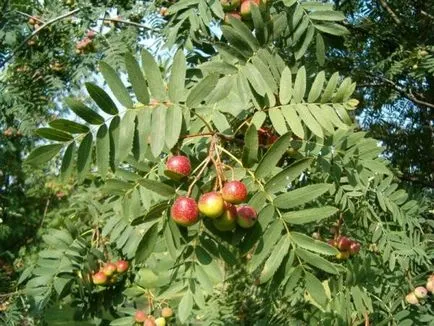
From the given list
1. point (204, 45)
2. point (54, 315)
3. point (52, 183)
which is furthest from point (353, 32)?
point (52, 183)

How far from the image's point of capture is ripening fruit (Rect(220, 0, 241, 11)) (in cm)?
175

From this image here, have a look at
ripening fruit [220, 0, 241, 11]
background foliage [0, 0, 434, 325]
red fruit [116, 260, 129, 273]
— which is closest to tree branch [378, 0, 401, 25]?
background foliage [0, 0, 434, 325]

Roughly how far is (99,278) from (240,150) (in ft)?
3.59

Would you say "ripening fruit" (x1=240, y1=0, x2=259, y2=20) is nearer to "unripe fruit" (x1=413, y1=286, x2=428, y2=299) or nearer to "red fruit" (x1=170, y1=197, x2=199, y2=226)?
"red fruit" (x1=170, y1=197, x2=199, y2=226)

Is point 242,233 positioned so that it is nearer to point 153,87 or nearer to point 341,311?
point 153,87

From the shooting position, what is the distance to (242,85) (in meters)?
1.45

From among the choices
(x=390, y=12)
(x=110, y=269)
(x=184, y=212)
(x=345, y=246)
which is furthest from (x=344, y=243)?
(x=390, y=12)

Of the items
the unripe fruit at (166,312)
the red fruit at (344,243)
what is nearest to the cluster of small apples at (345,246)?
the red fruit at (344,243)

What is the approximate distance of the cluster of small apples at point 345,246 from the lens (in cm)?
223

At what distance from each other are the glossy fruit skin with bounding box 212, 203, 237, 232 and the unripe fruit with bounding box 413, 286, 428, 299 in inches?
48.9

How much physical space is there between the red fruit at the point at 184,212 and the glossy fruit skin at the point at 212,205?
0.02 m

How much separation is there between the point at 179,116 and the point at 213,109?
214mm

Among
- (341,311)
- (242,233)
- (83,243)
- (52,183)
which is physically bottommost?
(52,183)

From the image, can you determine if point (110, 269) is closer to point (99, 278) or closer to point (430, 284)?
point (99, 278)
